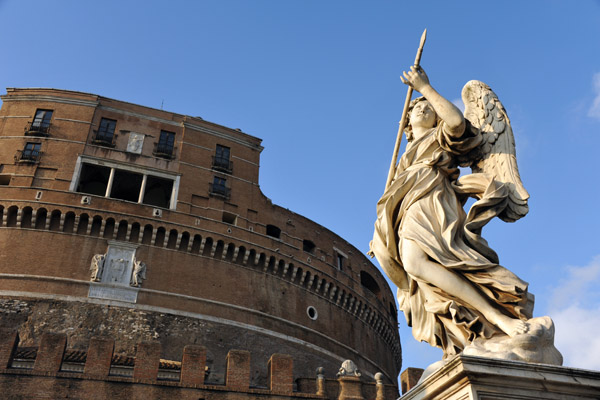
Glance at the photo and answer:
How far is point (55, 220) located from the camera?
22.9m

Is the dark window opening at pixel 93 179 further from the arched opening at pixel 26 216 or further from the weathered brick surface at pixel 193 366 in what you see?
the weathered brick surface at pixel 193 366

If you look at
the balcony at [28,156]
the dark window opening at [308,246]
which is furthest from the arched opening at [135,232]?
the dark window opening at [308,246]

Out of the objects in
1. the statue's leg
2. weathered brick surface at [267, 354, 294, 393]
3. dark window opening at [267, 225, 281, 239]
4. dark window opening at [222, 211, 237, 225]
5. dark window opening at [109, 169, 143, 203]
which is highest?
dark window opening at [109, 169, 143, 203]

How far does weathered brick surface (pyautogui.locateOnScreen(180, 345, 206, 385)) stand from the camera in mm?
15828

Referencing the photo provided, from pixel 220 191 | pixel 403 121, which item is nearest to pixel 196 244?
pixel 220 191

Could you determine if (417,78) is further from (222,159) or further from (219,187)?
(222,159)

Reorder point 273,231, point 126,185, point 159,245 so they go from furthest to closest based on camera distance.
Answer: point 273,231
point 126,185
point 159,245

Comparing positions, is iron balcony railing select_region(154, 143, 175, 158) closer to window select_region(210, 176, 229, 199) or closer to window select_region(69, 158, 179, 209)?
window select_region(69, 158, 179, 209)

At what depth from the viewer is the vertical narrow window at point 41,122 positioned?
25.0m

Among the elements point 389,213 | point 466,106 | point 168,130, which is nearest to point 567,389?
point 389,213

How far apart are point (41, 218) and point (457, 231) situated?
73.0 feet

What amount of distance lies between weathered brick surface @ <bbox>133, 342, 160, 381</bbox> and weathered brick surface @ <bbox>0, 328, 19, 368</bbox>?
3.07 metres

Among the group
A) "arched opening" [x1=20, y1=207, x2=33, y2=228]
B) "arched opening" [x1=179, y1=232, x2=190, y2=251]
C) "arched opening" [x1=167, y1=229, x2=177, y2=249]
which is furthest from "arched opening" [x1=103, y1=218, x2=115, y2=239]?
"arched opening" [x1=20, y1=207, x2=33, y2=228]

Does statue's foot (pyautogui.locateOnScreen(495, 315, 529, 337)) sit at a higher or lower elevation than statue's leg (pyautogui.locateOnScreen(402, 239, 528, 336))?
lower
